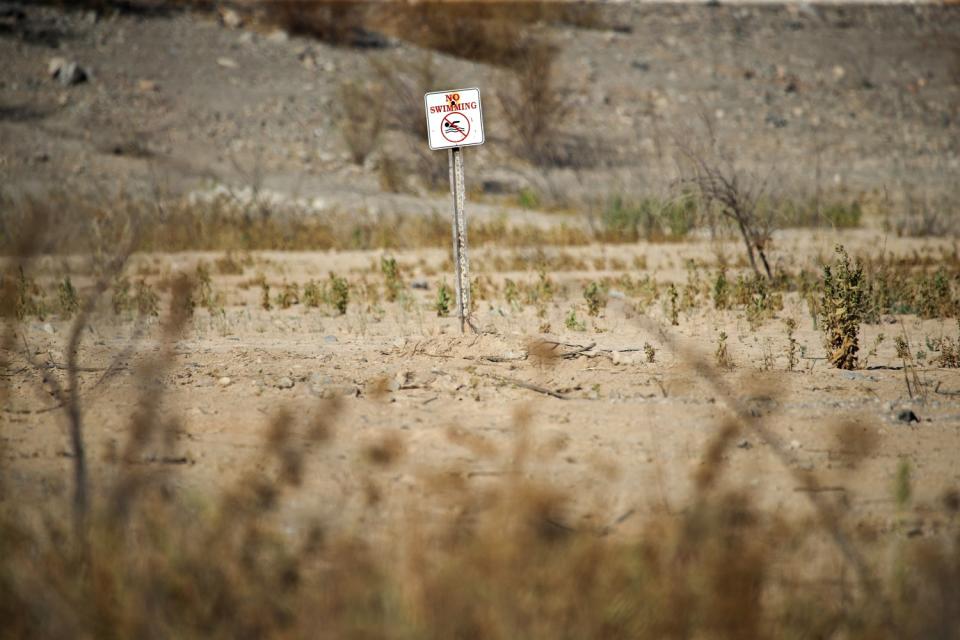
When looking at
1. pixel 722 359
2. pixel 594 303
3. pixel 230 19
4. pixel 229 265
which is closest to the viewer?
pixel 722 359

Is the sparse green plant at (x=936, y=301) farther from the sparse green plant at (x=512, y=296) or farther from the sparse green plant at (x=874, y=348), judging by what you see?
the sparse green plant at (x=512, y=296)

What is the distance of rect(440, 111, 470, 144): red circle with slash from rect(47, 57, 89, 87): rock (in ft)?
57.1

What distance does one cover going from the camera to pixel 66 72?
69.3 ft

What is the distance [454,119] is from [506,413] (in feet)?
7.53

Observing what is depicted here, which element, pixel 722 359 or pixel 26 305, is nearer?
pixel 722 359

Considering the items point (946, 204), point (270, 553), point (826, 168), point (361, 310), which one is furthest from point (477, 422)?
point (826, 168)

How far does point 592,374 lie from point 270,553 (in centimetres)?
288

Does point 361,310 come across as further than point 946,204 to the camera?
No

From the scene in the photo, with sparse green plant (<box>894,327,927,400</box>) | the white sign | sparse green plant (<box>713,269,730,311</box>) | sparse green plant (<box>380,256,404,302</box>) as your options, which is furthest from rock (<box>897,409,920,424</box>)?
sparse green plant (<box>380,256,404,302</box>)

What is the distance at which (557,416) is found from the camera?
4996 millimetres

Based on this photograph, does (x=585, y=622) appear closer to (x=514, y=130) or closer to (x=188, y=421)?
(x=188, y=421)

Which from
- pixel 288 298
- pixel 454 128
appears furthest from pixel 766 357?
pixel 288 298

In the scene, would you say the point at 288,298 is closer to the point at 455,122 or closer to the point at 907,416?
the point at 455,122

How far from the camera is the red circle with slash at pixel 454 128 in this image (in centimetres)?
642
